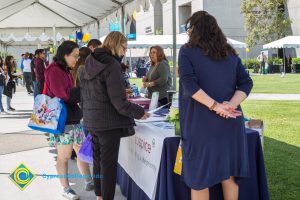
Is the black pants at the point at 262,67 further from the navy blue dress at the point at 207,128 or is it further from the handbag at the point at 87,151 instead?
the navy blue dress at the point at 207,128

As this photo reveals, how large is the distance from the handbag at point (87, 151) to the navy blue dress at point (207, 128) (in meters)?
1.59

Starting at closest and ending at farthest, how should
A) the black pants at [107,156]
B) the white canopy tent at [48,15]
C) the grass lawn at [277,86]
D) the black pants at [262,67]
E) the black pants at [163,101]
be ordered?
the black pants at [107,156]
the black pants at [163,101]
the white canopy tent at [48,15]
the grass lawn at [277,86]
the black pants at [262,67]

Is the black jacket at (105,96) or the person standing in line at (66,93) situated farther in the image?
the person standing in line at (66,93)

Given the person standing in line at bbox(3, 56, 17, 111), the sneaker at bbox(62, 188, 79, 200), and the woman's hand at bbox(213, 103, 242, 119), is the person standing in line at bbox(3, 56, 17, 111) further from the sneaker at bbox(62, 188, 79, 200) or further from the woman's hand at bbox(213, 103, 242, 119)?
the woman's hand at bbox(213, 103, 242, 119)

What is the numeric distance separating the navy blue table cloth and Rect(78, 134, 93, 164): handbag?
41.9 inches

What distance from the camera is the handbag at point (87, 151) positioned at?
4312mm

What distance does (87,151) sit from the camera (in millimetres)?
4352

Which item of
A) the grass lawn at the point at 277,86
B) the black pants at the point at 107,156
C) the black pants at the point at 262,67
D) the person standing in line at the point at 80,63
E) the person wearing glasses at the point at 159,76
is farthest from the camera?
the black pants at the point at 262,67

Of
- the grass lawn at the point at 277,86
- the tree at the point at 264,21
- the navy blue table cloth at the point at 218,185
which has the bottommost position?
the grass lawn at the point at 277,86

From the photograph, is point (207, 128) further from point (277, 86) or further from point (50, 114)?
point (277, 86)

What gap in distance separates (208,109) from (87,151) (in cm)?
185

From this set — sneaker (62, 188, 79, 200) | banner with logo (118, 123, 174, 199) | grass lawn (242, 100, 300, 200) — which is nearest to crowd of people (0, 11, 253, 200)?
banner with logo (118, 123, 174, 199)

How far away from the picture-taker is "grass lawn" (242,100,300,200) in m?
4.98

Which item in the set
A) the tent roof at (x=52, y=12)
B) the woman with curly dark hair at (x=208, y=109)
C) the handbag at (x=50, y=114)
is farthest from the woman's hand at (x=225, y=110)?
the tent roof at (x=52, y=12)
